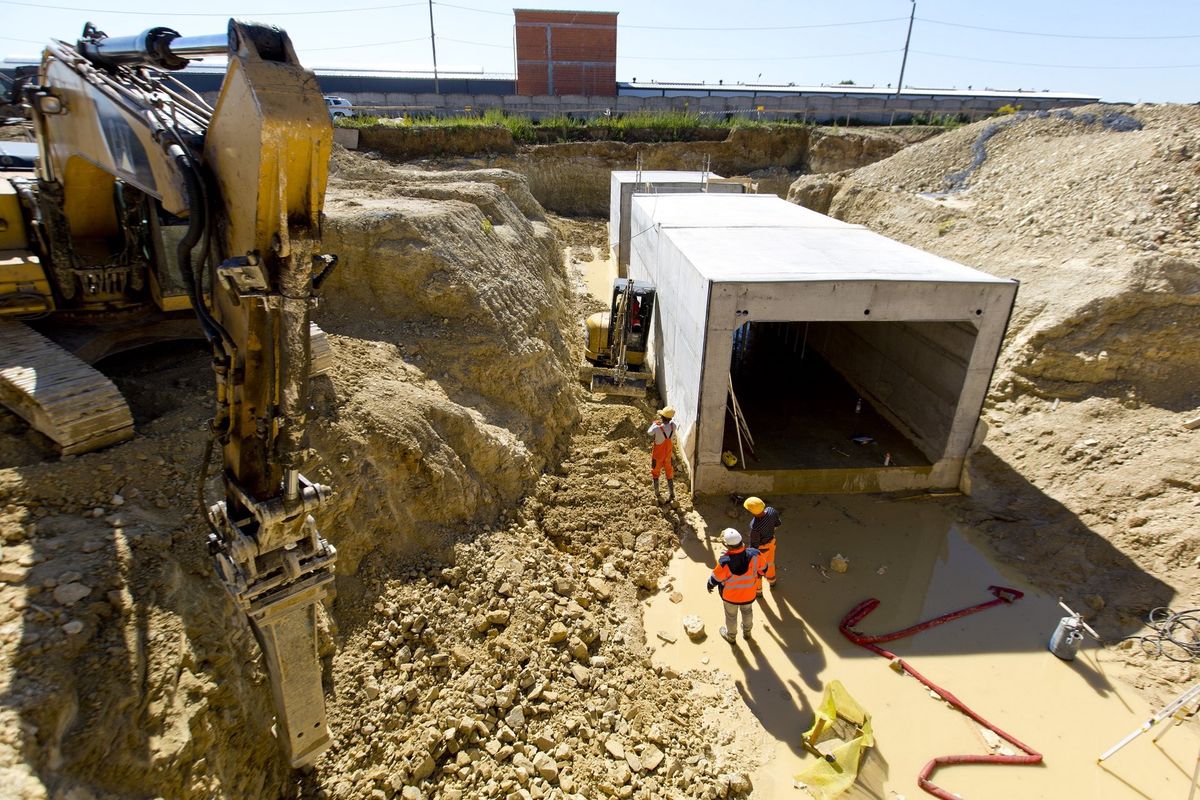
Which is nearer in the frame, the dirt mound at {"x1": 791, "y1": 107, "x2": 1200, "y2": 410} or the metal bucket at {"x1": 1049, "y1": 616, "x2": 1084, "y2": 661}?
the metal bucket at {"x1": 1049, "y1": 616, "x2": 1084, "y2": 661}

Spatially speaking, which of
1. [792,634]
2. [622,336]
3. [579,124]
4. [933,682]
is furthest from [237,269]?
[579,124]

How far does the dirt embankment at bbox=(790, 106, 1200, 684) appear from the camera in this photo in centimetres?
880

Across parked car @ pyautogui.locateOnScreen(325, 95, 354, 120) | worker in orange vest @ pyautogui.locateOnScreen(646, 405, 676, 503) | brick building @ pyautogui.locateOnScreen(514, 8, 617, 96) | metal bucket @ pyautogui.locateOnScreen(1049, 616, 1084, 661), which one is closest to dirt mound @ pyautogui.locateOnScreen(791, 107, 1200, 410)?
metal bucket @ pyautogui.locateOnScreen(1049, 616, 1084, 661)

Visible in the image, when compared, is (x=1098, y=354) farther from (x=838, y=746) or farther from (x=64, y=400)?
(x=64, y=400)

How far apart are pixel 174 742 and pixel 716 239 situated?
34.0ft

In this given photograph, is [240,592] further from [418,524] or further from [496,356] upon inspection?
[496,356]

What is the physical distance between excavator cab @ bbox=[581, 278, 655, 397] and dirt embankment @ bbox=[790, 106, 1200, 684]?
616 centimetres

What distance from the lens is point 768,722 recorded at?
6445 mm

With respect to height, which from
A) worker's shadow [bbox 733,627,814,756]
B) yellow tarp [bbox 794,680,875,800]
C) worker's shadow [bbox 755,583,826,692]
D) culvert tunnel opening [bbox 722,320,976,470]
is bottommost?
worker's shadow [bbox 733,627,814,756]

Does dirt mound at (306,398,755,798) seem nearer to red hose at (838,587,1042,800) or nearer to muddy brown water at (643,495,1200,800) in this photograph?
muddy brown water at (643,495,1200,800)

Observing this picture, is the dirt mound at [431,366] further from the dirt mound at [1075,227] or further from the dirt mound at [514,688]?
the dirt mound at [1075,227]

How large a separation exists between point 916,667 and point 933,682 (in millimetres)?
235

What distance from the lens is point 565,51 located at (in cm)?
4350

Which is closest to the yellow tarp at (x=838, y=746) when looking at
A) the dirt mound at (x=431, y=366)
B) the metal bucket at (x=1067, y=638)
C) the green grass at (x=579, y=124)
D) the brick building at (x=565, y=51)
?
the metal bucket at (x=1067, y=638)
